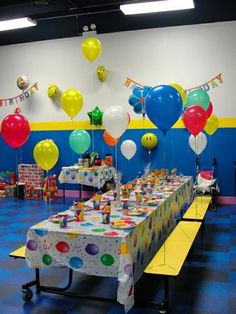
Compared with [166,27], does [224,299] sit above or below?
below

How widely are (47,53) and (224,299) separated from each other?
7472 mm

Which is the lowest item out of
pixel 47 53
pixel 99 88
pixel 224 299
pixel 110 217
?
pixel 224 299

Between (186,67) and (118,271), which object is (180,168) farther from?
(118,271)

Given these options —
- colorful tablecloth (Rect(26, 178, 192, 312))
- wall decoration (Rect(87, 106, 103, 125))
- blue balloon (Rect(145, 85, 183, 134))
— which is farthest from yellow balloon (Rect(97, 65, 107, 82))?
colorful tablecloth (Rect(26, 178, 192, 312))

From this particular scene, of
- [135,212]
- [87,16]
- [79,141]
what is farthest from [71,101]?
[135,212]

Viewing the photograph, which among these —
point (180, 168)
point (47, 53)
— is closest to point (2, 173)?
point (47, 53)

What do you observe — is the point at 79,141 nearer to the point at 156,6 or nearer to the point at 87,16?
the point at 156,6

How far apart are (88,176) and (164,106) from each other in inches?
167

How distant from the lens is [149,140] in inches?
333

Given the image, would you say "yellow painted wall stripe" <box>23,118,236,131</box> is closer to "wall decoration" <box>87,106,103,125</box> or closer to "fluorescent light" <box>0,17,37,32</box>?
"wall decoration" <box>87,106,103,125</box>

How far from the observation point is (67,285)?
12.6 feet

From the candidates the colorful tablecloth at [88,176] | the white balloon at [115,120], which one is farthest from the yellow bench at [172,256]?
the colorful tablecloth at [88,176]

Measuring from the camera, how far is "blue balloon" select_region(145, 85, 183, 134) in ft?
12.6

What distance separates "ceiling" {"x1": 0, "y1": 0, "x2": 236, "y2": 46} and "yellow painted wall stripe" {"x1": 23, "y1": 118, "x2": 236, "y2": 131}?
6.67 ft
